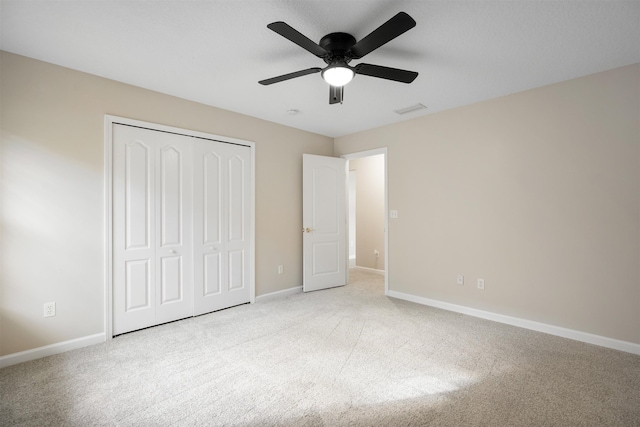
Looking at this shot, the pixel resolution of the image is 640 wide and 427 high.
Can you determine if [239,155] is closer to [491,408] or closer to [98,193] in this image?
[98,193]

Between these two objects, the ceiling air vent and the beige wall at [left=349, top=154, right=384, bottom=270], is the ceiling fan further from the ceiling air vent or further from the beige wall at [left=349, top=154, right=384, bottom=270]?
the beige wall at [left=349, top=154, right=384, bottom=270]

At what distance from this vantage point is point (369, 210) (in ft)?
20.1

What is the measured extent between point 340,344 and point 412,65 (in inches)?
105

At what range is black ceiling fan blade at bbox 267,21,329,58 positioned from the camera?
1681 millimetres

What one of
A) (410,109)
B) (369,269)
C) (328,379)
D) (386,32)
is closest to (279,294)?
(328,379)

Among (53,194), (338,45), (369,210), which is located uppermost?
(338,45)

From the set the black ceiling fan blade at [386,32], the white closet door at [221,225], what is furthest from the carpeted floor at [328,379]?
the black ceiling fan blade at [386,32]

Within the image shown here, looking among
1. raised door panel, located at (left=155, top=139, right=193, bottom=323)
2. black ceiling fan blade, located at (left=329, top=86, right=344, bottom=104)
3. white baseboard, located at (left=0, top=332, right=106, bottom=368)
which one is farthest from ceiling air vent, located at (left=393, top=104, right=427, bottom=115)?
white baseboard, located at (left=0, top=332, right=106, bottom=368)

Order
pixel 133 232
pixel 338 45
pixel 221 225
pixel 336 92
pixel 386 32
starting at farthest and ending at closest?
pixel 221 225 → pixel 133 232 → pixel 336 92 → pixel 338 45 → pixel 386 32

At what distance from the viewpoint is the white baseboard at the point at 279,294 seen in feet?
13.6

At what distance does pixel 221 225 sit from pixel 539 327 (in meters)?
3.79

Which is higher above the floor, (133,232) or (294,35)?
(294,35)

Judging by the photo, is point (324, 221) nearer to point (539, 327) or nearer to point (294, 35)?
point (539, 327)

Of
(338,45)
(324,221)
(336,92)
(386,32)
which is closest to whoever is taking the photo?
(386,32)
